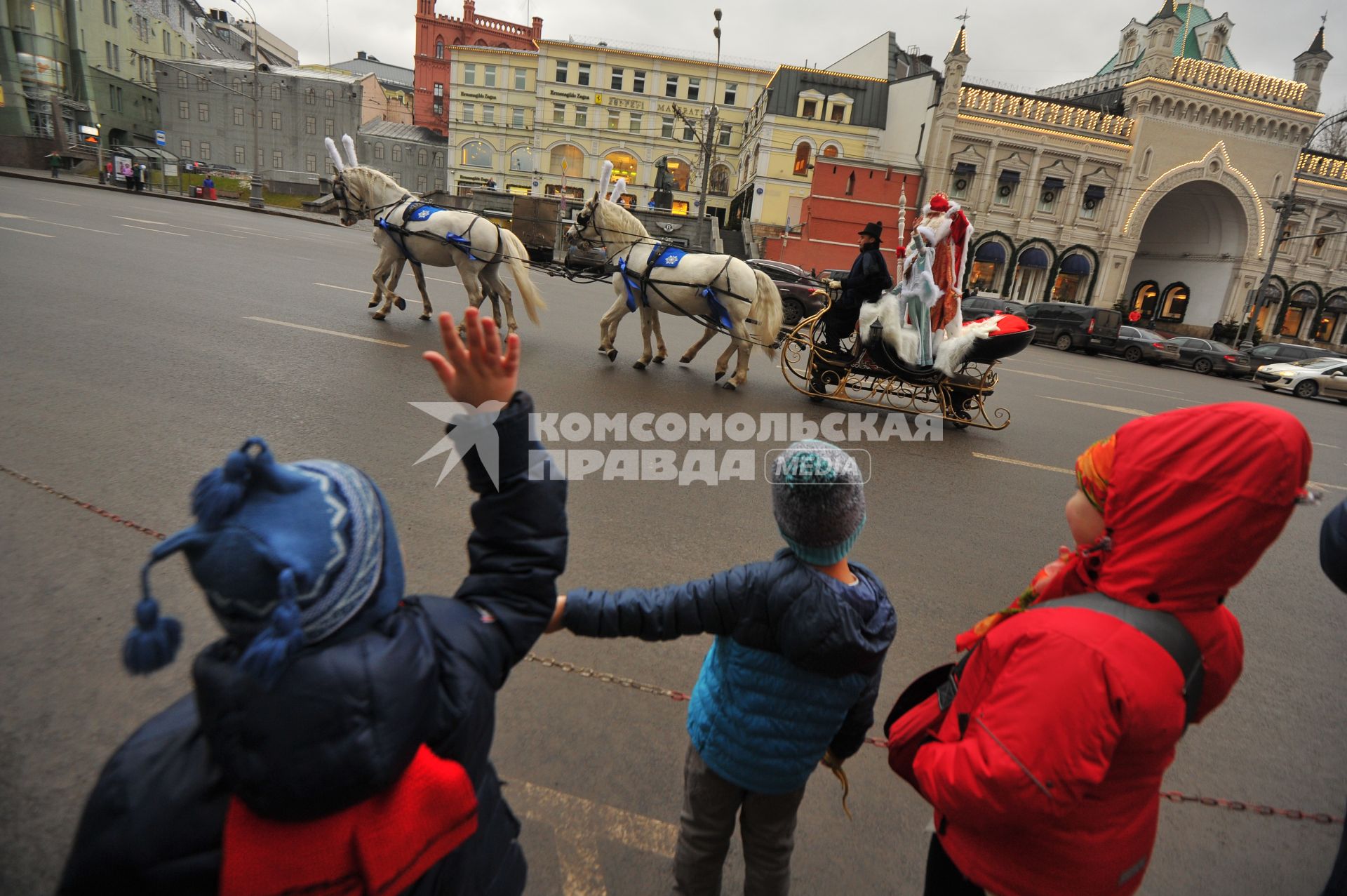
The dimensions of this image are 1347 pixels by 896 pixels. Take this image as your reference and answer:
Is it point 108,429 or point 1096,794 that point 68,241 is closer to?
point 108,429

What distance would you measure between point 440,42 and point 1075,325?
68409 mm

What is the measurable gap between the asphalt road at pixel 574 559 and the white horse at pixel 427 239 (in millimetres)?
819

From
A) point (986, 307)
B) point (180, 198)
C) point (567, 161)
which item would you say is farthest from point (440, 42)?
point (986, 307)

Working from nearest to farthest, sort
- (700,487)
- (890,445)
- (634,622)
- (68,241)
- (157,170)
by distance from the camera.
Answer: (634,622) < (700,487) < (890,445) < (68,241) < (157,170)

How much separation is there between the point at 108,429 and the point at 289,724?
5.34m

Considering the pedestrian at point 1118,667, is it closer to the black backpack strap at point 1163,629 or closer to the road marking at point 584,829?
the black backpack strap at point 1163,629

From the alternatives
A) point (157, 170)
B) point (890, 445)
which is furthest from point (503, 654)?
point (157, 170)

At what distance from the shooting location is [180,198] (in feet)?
107

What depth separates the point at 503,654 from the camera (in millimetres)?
1405

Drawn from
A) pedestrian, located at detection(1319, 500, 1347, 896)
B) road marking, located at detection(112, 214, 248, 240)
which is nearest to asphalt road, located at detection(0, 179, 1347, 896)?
pedestrian, located at detection(1319, 500, 1347, 896)

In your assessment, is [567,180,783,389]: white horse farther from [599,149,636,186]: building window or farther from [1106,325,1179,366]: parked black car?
[599,149,636,186]: building window

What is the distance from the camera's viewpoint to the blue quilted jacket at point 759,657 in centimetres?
173

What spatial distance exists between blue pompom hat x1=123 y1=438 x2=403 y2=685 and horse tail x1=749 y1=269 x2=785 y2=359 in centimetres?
766

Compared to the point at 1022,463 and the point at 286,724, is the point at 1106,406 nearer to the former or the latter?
the point at 1022,463
